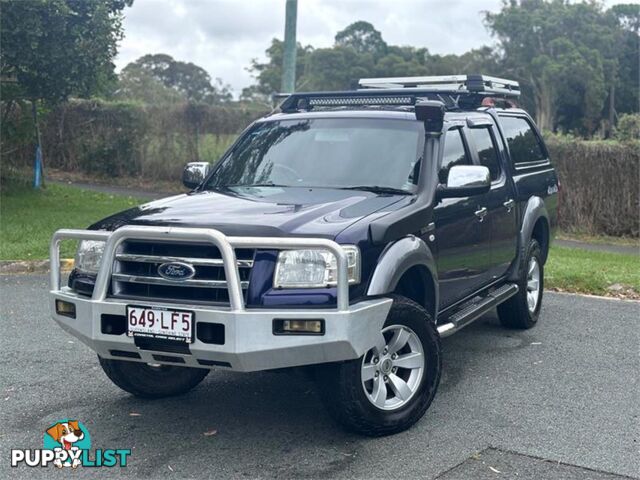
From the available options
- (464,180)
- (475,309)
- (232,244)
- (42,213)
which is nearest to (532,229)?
(475,309)

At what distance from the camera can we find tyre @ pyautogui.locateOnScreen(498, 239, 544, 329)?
7145 mm

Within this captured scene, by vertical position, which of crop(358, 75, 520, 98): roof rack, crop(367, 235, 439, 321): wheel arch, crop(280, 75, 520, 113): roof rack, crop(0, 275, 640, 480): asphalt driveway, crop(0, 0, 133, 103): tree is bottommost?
crop(0, 275, 640, 480): asphalt driveway

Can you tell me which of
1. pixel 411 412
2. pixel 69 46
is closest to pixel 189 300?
pixel 411 412

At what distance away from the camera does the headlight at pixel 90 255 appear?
474cm

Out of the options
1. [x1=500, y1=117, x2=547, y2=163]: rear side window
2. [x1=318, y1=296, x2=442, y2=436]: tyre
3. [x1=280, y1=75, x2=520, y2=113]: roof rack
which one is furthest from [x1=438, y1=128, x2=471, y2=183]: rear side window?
[x1=318, y1=296, x2=442, y2=436]: tyre

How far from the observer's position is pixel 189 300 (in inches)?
170

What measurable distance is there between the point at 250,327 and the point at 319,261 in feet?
1.66

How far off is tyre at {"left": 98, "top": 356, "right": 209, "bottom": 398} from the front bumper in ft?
2.79

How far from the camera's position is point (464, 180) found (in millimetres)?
5340

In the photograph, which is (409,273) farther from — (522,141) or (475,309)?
(522,141)

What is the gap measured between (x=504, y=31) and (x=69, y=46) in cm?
5283

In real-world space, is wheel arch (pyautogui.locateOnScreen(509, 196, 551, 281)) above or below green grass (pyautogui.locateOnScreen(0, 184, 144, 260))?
above

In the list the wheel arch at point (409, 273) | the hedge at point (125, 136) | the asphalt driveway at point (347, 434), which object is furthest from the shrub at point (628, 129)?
the wheel arch at point (409, 273)

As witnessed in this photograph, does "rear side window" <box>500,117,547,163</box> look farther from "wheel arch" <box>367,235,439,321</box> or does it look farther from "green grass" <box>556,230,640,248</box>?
"green grass" <box>556,230,640,248</box>
